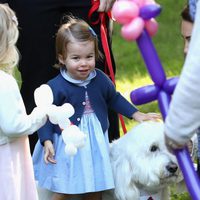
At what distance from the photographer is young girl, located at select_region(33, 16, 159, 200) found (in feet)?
14.6

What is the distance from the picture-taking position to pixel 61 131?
4449mm

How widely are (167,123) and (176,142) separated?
0.25ft

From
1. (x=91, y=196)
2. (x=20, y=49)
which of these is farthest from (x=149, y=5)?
(x=20, y=49)

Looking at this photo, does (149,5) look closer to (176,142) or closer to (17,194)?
(176,142)

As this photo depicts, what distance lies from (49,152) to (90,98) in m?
0.37

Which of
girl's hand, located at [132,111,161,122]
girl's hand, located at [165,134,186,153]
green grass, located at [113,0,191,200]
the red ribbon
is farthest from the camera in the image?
green grass, located at [113,0,191,200]

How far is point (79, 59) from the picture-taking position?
176 inches

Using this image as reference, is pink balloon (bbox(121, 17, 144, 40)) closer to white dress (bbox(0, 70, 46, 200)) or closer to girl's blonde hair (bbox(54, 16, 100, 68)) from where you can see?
white dress (bbox(0, 70, 46, 200))

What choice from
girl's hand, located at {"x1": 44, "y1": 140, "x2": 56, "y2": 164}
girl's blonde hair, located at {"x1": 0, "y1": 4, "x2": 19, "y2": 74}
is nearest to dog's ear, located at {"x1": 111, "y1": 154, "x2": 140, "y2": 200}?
girl's hand, located at {"x1": 44, "y1": 140, "x2": 56, "y2": 164}

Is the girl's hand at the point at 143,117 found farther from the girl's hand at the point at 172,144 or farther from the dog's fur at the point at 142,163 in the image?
the girl's hand at the point at 172,144

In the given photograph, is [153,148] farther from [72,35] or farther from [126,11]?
[126,11]

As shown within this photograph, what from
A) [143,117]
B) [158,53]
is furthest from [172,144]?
[158,53]

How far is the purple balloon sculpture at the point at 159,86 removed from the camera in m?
3.30

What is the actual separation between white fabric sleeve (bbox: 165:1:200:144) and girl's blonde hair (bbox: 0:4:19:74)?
1.35 m
